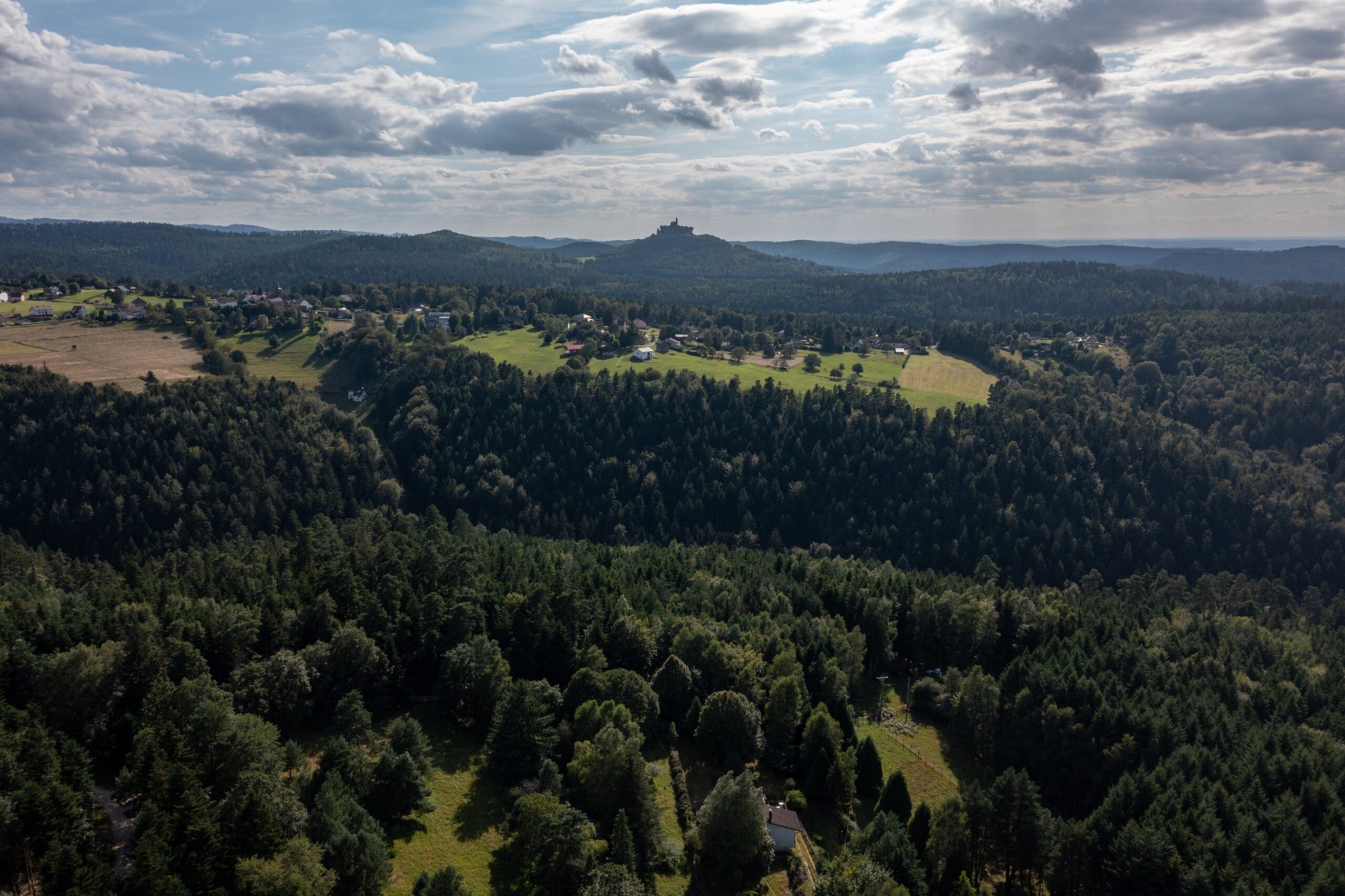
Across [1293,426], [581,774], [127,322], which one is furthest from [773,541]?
[127,322]

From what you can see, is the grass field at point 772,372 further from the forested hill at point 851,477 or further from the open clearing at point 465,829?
A: the open clearing at point 465,829

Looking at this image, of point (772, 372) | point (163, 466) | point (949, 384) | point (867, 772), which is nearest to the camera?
point (867, 772)

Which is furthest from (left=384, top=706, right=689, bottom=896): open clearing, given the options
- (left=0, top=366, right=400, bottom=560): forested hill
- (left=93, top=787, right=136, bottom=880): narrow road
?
(left=0, top=366, right=400, bottom=560): forested hill

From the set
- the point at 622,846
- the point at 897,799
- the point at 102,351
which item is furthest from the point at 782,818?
the point at 102,351

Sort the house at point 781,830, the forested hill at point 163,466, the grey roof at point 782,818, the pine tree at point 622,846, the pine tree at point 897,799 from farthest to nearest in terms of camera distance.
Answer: the forested hill at point 163,466, the pine tree at point 897,799, the grey roof at point 782,818, the house at point 781,830, the pine tree at point 622,846

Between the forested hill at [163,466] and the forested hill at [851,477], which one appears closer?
the forested hill at [163,466]

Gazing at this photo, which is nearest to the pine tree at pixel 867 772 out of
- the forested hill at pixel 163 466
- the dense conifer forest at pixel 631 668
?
the dense conifer forest at pixel 631 668

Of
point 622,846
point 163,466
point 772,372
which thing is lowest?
point 622,846

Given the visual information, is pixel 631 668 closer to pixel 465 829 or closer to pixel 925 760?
pixel 465 829
